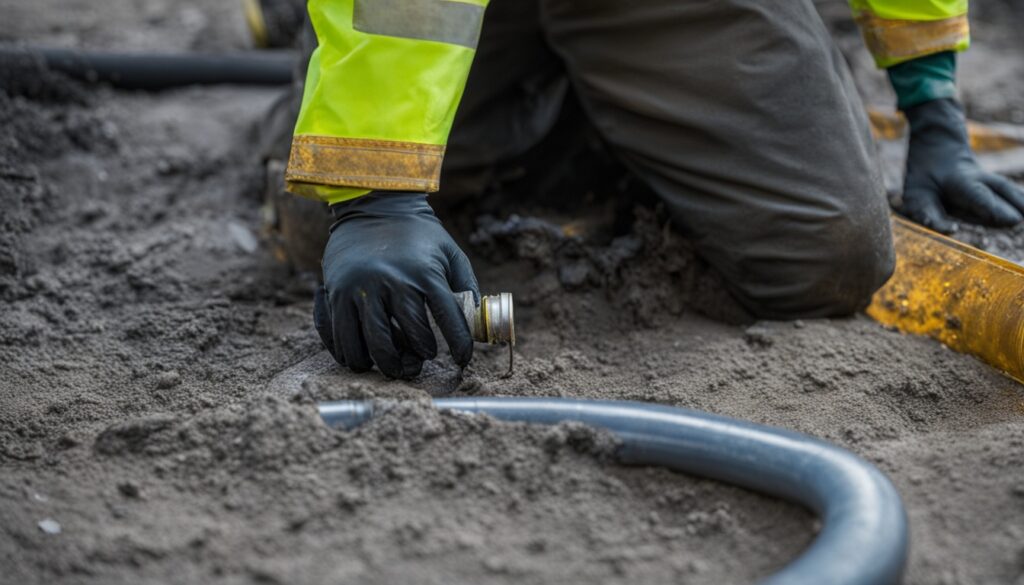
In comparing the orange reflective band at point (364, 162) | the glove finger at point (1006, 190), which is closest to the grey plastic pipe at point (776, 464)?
the orange reflective band at point (364, 162)

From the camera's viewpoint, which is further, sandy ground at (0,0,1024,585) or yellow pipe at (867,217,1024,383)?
yellow pipe at (867,217,1024,383)

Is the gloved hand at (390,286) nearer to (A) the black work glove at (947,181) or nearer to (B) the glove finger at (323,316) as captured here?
(B) the glove finger at (323,316)

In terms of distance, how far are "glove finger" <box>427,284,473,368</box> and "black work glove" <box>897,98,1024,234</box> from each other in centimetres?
135

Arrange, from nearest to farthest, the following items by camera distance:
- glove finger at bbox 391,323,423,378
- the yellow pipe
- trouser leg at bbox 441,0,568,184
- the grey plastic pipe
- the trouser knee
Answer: the grey plastic pipe < glove finger at bbox 391,323,423,378 < the yellow pipe < the trouser knee < trouser leg at bbox 441,0,568,184

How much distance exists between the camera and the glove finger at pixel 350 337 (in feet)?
5.99

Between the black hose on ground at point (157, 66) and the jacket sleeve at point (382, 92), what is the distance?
202 cm

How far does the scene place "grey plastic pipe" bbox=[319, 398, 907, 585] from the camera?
49.9 inches

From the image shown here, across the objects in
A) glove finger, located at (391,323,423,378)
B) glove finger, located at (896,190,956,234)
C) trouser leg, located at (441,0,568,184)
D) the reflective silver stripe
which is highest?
the reflective silver stripe

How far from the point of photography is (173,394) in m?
1.96

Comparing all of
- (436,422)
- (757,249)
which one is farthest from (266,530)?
(757,249)

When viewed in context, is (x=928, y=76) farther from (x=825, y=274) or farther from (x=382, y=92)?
(x=382, y=92)

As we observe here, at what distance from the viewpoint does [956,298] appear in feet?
7.30

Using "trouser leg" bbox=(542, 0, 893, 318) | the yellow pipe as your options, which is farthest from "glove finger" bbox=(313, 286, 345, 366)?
the yellow pipe

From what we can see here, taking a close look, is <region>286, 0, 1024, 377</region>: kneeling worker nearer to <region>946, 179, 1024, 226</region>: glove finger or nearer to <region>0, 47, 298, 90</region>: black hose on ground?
<region>946, 179, 1024, 226</region>: glove finger
